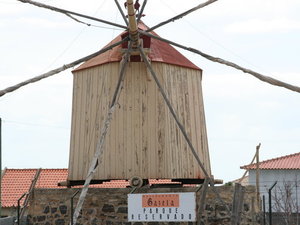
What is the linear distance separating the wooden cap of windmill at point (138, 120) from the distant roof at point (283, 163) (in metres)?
17.6

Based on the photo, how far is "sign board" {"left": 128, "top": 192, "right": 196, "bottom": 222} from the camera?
1850cm

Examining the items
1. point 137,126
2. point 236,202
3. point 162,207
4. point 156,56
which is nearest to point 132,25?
point 156,56

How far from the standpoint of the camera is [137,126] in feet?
64.2

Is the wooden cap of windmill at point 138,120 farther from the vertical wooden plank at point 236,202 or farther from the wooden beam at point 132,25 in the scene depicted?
the vertical wooden plank at point 236,202

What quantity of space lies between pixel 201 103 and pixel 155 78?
262cm

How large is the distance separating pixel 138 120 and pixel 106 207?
2166 mm

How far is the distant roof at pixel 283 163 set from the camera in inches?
1492

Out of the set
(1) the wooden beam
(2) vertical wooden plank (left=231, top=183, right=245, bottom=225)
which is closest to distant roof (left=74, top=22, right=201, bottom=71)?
(1) the wooden beam

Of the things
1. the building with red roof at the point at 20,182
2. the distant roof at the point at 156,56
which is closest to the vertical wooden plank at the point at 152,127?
the distant roof at the point at 156,56

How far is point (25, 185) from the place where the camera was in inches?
1334

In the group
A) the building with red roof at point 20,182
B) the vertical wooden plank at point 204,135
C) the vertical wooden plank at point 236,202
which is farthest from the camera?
the building with red roof at point 20,182

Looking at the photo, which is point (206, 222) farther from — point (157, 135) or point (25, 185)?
point (25, 185)

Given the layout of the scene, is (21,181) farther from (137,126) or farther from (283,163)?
(137,126)

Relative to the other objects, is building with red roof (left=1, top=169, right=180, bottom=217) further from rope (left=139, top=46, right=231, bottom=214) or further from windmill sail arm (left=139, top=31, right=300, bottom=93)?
windmill sail arm (left=139, top=31, right=300, bottom=93)
